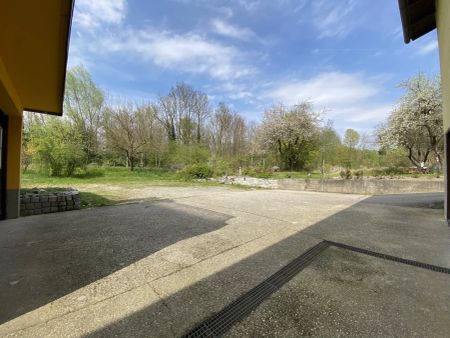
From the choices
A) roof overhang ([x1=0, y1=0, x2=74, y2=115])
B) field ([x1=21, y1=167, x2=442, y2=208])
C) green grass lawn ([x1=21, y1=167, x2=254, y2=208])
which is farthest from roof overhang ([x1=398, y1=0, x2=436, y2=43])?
green grass lawn ([x1=21, y1=167, x2=254, y2=208])

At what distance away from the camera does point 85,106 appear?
1978cm

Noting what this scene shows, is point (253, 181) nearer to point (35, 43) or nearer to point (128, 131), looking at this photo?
point (128, 131)

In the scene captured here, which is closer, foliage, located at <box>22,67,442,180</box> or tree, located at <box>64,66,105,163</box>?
foliage, located at <box>22,67,442,180</box>

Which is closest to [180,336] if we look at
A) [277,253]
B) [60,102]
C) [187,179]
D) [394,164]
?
[277,253]

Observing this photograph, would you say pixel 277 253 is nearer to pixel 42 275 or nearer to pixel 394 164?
pixel 42 275

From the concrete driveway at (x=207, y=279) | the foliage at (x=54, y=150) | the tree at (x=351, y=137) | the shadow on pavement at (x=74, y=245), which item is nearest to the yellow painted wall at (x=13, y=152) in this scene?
the shadow on pavement at (x=74, y=245)

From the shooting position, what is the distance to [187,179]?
16203 mm

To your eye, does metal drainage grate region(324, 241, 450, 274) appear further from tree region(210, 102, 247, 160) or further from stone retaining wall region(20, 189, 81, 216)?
tree region(210, 102, 247, 160)

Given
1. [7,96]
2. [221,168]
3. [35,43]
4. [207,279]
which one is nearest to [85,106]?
[221,168]

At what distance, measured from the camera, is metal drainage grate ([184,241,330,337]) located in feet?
4.86

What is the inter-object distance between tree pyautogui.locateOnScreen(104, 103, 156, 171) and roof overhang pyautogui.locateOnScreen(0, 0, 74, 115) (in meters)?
15.1

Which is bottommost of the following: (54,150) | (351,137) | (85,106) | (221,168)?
(221,168)

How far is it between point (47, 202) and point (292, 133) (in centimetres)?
1636

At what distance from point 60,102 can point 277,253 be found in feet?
18.6
